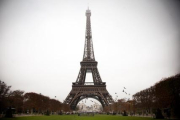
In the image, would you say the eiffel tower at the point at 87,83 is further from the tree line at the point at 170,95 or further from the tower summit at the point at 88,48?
the tree line at the point at 170,95

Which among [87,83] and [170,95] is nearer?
[170,95]

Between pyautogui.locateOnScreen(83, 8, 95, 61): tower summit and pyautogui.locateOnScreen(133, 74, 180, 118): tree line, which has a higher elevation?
pyautogui.locateOnScreen(83, 8, 95, 61): tower summit

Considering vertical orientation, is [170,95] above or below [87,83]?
below

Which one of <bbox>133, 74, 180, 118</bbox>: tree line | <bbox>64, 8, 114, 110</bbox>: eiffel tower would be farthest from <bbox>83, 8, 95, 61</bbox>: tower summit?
<bbox>133, 74, 180, 118</bbox>: tree line

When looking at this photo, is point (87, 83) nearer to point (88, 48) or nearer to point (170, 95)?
point (88, 48)

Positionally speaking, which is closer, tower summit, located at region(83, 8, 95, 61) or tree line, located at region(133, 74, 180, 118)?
tree line, located at region(133, 74, 180, 118)

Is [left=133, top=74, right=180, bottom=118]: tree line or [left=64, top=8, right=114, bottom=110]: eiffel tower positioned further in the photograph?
[left=64, top=8, right=114, bottom=110]: eiffel tower

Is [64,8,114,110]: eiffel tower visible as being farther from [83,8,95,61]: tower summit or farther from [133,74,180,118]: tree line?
[133,74,180,118]: tree line

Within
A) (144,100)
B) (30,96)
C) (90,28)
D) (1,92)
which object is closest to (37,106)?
(30,96)

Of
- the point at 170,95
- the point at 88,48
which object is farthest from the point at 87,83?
the point at 170,95

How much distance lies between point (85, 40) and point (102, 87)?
17852 mm

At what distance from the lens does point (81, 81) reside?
66.4 m

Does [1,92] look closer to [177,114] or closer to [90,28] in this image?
[177,114]

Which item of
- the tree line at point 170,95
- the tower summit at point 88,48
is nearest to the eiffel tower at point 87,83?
the tower summit at point 88,48
